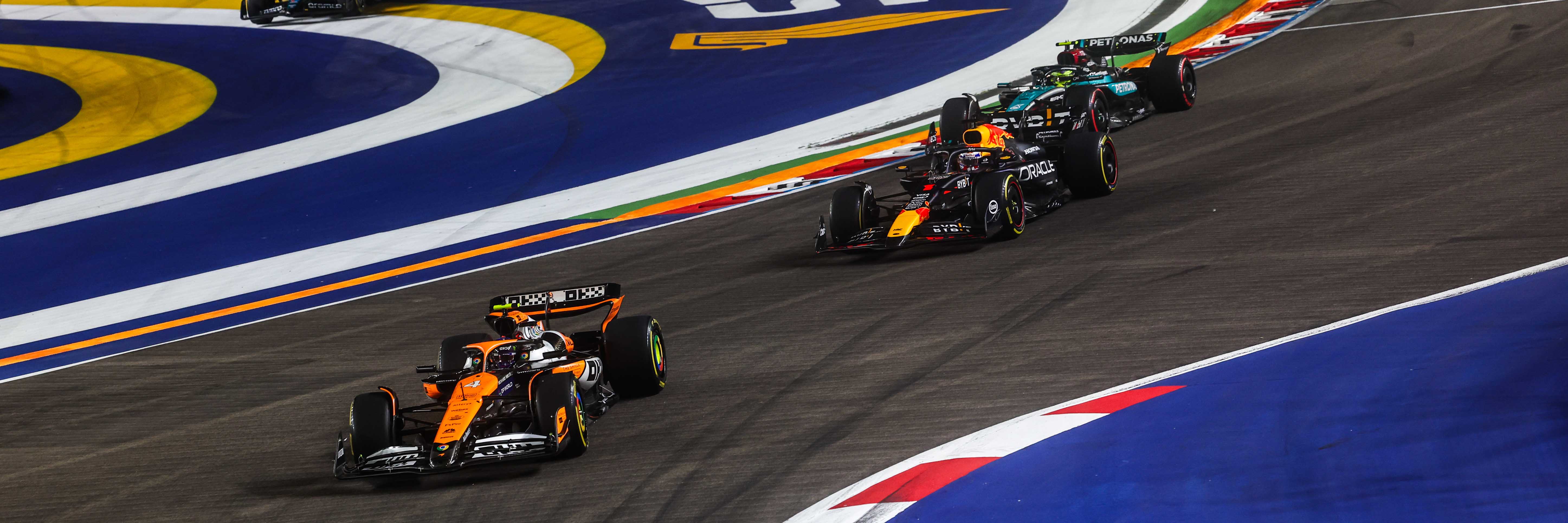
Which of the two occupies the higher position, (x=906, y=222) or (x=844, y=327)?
(x=906, y=222)

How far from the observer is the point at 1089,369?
Result: 8586mm

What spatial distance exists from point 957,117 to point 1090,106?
5.07 ft

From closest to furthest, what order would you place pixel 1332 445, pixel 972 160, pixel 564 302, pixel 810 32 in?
pixel 1332 445
pixel 564 302
pixel 972 160
pixel 810 32

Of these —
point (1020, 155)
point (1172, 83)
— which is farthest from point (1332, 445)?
point (1172, 83)

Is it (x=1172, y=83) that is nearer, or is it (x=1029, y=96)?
(x=1029, y=96)

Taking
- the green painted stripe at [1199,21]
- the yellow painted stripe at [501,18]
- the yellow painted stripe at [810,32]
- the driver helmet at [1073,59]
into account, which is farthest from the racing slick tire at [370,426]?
the yellow painted stripe at [810,32]

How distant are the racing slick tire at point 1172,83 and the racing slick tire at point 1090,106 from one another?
5.15 feet

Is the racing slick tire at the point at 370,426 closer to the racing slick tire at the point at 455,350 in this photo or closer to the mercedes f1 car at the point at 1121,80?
the racing slick tire at the point at 455,350

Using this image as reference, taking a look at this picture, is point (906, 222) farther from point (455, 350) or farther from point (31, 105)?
point (31, 105)

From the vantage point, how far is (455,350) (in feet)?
29.6

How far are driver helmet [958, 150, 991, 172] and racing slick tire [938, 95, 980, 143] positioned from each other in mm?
2360

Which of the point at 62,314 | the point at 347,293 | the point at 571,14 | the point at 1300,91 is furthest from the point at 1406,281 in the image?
the point at 571,14

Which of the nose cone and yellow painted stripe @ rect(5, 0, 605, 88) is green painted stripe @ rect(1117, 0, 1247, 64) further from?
the nose cone

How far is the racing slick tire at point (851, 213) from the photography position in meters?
12.6
